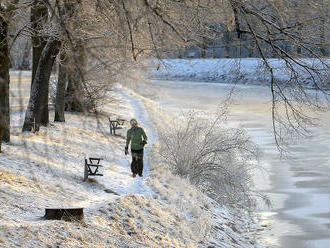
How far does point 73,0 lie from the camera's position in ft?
33.0

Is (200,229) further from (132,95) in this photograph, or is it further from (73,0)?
(132,95)

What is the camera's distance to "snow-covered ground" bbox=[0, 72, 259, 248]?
35.5 ft

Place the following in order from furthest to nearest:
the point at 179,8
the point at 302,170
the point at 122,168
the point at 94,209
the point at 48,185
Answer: the point at 302,170, the point at 122,168, the point at 48,185, the point at 94,209, the point at 179,8

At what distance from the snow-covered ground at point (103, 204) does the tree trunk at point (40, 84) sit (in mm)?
532

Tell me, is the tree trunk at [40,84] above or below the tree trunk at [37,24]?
below

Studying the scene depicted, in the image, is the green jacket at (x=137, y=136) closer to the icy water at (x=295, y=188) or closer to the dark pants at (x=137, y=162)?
the dark pants at (x=137, y=162)

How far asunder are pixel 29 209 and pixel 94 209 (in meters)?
1.55

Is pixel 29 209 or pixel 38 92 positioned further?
pixel 38 92

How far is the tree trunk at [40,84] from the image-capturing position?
19.2 meters

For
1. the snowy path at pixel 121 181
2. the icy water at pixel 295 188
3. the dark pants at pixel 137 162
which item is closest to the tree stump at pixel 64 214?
the snowy path at pixel 121 181

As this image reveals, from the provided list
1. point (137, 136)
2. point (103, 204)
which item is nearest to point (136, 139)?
point (137, 136)

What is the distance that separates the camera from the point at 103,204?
13.8 meters

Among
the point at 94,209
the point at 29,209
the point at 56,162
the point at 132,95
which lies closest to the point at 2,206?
the point at 29,209

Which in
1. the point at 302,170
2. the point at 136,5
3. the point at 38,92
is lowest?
the point at 302,170
